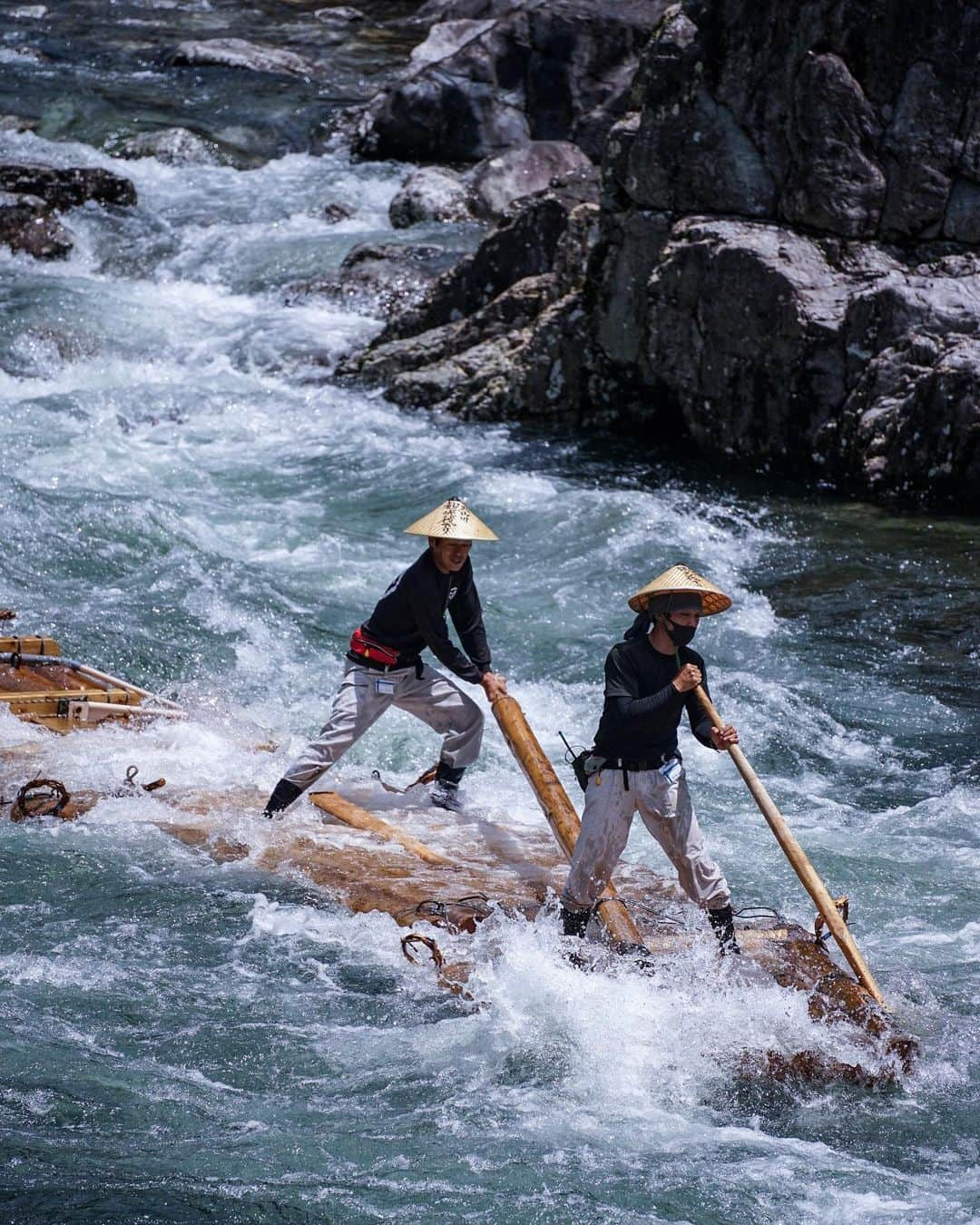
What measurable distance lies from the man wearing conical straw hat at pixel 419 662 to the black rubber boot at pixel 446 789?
0.12 m

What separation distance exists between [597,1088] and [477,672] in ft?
8.00

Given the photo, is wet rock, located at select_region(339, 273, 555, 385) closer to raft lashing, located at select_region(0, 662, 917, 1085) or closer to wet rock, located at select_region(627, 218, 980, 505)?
wet rock, located at select_region(627, 218, 980, 505)

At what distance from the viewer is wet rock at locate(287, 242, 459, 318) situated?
19.0 metres

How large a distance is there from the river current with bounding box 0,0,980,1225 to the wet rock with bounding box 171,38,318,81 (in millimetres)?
6072

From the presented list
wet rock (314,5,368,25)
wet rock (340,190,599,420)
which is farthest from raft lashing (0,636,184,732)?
wet rock (314,5,368,25)

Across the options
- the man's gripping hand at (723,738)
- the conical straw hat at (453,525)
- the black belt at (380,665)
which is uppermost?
the conical straw hat at (453,525)

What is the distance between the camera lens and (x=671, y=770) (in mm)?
6273

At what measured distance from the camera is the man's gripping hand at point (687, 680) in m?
5.97

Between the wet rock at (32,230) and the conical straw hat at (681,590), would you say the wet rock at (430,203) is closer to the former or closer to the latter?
the wet rock at (32,230)

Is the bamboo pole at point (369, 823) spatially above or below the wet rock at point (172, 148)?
below

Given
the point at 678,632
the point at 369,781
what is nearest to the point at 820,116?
the point at 369,781

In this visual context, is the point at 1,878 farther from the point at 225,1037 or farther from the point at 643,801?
the point at 643,801

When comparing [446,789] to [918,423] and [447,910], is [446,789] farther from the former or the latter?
[918,423]


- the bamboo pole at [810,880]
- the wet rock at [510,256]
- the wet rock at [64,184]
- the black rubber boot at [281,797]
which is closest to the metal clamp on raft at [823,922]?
the bamboo pole at [810,880]
